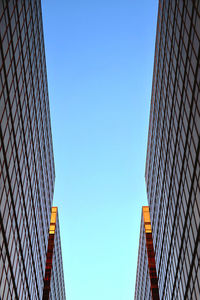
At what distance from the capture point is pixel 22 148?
47.7 meters

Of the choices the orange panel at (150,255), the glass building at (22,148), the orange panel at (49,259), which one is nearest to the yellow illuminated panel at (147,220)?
the orange panel at (150,255)

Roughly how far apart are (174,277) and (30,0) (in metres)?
43.1

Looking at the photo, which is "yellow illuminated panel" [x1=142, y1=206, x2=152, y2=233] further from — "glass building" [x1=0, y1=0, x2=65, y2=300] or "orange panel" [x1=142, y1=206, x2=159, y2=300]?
"glass building" [x1=0, y1=0, x2=65, y2=300]

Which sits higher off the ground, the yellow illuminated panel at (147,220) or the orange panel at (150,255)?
the yellow illuminated panel at (147,220)

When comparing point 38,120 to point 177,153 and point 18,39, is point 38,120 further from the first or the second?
point 177,153

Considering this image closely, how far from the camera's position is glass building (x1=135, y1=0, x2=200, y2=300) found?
39250 mm

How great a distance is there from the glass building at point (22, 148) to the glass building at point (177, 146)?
18.6 m

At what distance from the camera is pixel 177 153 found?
158ft

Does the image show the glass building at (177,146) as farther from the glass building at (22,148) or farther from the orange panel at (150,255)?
the glass building at (22,148)

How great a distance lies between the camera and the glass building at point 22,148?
127ft

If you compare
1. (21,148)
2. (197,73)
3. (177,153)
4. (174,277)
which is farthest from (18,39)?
(174,277)

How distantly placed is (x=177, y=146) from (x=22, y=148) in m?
20.1

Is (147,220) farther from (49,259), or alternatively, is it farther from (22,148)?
(22,148)

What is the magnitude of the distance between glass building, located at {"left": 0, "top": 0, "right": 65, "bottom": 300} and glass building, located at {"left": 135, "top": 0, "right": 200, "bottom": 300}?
61.2ft
